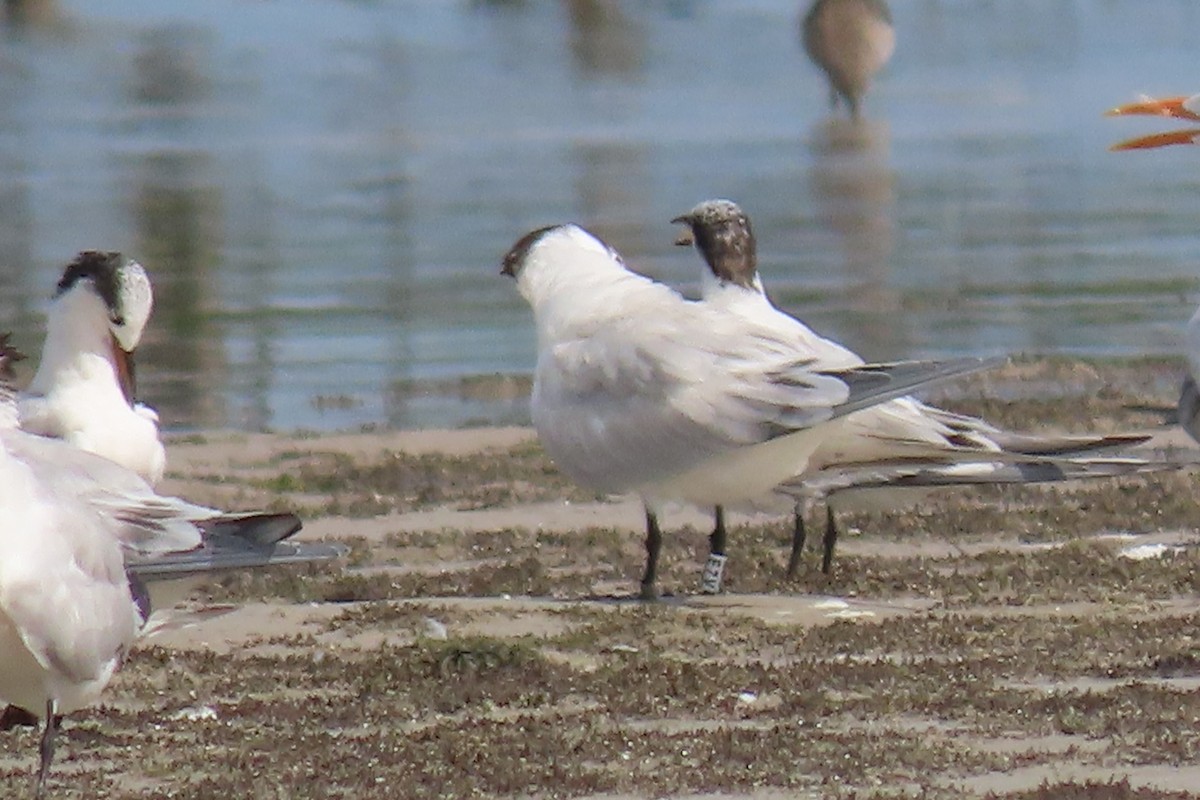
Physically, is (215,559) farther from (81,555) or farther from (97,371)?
(97,371)

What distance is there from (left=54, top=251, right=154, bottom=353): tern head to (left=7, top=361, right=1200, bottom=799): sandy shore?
97 cm

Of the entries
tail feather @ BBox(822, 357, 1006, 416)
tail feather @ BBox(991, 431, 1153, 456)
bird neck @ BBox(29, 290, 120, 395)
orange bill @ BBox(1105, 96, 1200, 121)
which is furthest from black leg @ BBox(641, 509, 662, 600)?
orange bill @ BBox(1105, 96, 1200, 121)

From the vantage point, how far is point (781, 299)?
15648 millimetres

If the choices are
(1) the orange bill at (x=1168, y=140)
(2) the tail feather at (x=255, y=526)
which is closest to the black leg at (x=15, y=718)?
(2) the tail feather at (x=255, y=526)

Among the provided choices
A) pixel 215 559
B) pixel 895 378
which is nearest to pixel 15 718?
pixel 215 559

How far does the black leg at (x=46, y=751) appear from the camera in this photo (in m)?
5.85

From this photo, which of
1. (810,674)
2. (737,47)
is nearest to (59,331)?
(810,674)

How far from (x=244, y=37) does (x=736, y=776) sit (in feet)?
123

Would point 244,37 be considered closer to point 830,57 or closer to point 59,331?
point 830,57

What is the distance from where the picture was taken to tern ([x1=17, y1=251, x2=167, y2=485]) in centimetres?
867

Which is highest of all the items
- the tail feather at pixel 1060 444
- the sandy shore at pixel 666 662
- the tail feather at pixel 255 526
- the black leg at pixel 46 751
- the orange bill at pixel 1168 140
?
the orange bill at pixel 1168 140

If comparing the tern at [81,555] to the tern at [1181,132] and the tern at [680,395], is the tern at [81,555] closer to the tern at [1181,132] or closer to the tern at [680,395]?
the tern at [680,395]

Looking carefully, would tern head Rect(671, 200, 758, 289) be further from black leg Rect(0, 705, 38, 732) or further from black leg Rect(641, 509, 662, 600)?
black leg Rect(0, 705, 38, 732)

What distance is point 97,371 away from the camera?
8836 mm
